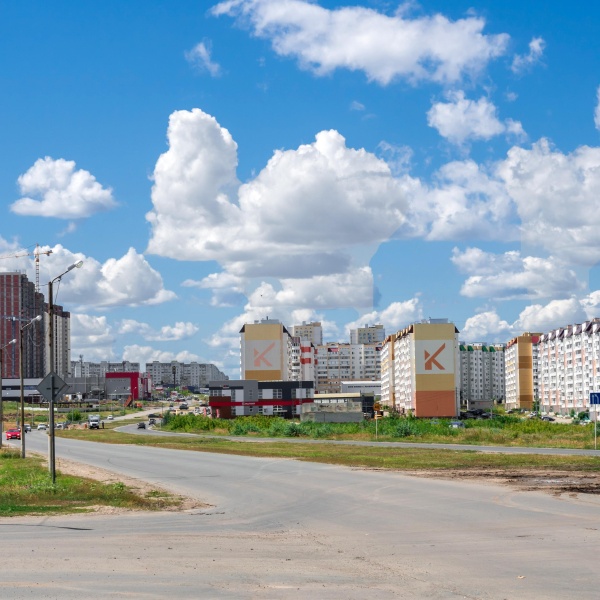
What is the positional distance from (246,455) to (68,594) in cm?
3661

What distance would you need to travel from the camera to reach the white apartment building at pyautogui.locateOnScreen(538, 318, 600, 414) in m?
157

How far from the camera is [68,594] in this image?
38.7 ft

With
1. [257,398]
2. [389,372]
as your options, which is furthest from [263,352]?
[389,372]

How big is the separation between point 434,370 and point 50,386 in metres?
125

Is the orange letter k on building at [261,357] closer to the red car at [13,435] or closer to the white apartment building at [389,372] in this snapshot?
the white apartment building at [389,372]

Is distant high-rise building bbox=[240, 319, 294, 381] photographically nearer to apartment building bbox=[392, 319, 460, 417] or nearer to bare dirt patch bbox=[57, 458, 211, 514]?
apartment building bbox=[392, 319, 460, 417]

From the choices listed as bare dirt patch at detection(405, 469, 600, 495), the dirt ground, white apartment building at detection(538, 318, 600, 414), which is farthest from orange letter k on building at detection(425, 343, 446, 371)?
bare dirt patch at detection(405, 469, 600, 495)

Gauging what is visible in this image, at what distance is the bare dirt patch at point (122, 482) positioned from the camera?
22953 millimetres

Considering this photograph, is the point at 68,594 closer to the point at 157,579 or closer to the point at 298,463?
the point at 157,579

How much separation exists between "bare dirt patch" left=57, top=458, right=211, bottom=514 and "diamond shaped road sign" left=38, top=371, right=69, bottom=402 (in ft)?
12.8

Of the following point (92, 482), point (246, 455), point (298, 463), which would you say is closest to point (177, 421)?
point (246, 455)

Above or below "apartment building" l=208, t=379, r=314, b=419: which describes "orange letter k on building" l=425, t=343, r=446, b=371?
above

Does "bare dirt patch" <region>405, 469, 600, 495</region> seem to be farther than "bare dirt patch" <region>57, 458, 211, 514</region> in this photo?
Yes

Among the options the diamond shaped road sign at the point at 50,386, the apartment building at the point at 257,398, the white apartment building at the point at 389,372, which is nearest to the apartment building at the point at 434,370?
the apartment building at the point at 257,398
